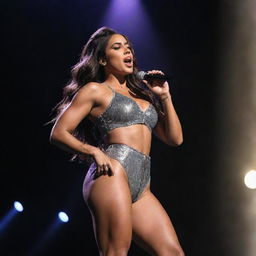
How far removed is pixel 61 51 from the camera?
15.6 feet

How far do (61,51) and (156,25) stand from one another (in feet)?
2.84

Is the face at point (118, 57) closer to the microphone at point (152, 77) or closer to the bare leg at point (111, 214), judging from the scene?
the microphone at point (152, 77)

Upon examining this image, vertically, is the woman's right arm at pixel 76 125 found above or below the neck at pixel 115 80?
below

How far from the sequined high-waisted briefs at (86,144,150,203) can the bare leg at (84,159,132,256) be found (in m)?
0.10

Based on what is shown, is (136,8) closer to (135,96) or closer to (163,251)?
(135,96)

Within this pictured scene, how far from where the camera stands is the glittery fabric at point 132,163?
102 inches

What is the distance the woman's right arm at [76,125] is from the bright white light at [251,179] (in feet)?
7.26

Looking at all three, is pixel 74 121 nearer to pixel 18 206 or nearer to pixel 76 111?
pixel 76 111

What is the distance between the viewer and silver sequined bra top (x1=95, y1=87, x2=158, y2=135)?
8.74 ft

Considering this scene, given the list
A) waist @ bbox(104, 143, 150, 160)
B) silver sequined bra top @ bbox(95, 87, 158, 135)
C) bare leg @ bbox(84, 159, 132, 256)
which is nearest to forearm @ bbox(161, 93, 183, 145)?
silver sequined bra top @ bbox(95, 87, 158, 135)

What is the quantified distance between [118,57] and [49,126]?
2135 millimetres

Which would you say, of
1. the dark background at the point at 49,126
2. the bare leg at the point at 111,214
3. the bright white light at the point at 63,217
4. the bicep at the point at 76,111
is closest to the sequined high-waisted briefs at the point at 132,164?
the bare leg at the point at 111,214

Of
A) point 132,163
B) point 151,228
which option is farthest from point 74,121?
point 151,228

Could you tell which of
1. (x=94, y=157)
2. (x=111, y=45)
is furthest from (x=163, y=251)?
(x=111, y=45)
